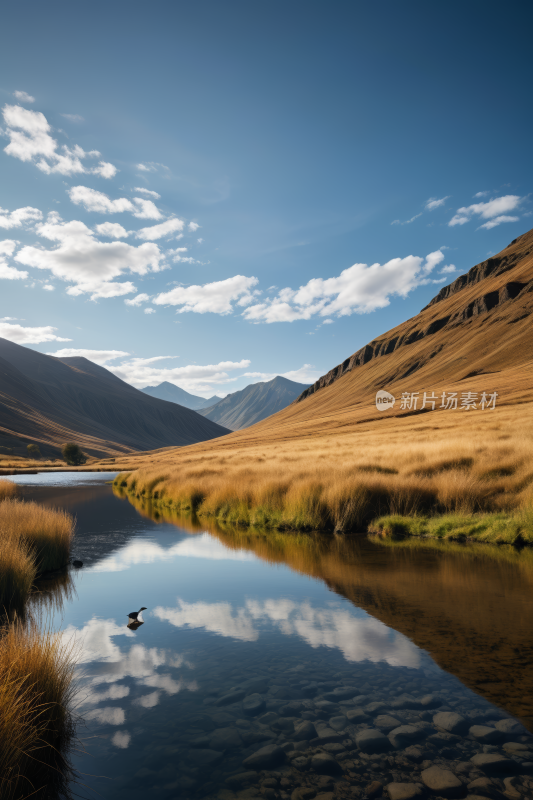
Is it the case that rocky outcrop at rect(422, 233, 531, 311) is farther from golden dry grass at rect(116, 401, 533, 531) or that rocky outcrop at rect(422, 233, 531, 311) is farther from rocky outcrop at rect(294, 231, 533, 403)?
golden dry grass at rect(116, 401, 533, 531)

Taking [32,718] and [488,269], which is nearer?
[32,718]

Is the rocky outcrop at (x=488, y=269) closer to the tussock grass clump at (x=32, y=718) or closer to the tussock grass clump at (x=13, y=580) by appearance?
the tussock grass clump at (x=13, y=580)

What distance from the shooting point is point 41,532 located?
511 inches

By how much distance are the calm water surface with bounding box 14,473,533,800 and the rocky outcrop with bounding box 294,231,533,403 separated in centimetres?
11939

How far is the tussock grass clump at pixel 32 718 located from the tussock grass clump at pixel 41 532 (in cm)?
765

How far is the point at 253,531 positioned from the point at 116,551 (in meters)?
5.04

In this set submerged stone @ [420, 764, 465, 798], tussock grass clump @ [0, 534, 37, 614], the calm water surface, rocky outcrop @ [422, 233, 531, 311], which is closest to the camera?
submerged stone @ [420, 764, 465, 798]

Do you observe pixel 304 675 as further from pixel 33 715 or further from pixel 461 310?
pixel 461 310

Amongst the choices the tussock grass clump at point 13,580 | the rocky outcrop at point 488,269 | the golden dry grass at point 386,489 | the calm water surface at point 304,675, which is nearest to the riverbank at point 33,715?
the calm water surface at point 304,675

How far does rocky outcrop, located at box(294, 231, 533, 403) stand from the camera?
120750mm

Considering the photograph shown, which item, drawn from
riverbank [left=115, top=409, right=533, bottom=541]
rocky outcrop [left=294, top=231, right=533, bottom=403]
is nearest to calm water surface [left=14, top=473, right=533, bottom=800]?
riverbank [left=115, top=409, right=533, bottom=541]

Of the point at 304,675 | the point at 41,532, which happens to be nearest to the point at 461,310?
the point at 41,532

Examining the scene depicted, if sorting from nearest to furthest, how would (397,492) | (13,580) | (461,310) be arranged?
(13,580), (397,492), (461,310)

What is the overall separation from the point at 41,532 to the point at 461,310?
136 m
